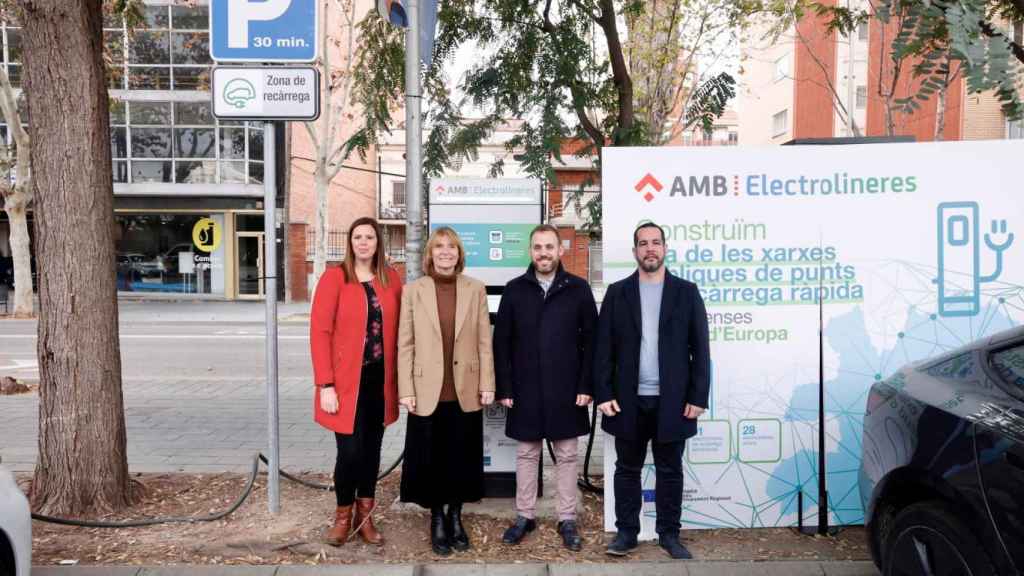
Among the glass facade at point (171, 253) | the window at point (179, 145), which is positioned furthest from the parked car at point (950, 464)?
the glass facade at point (171, 253)

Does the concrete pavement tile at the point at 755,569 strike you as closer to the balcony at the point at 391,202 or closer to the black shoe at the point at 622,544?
the black shoe at the point at 622,544

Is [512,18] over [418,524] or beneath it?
over

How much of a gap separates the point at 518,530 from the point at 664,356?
137cm

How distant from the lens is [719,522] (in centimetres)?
464

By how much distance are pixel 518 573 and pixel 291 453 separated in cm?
320

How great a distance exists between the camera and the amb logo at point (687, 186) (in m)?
4.56

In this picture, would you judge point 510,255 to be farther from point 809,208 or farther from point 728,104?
point 728,104

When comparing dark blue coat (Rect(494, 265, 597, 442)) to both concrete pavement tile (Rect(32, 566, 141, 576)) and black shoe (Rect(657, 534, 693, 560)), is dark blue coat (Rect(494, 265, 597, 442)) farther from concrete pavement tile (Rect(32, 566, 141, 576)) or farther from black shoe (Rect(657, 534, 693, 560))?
concrete pavement tile (Rect(32, 566, 141, 576))

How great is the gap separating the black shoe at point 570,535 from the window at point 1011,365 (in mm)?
2352

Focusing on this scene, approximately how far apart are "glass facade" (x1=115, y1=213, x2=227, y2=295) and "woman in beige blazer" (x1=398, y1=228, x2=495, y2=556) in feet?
80.7

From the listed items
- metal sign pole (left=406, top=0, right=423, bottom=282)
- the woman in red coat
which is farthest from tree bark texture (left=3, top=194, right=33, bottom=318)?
the woman in red coat

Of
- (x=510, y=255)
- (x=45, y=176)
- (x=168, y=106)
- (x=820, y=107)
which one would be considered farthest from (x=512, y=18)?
(x=820, y=107)

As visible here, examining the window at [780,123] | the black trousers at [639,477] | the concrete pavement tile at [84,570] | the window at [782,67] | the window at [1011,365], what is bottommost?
the concrete pavement tile at [84,570]

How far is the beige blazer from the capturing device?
4.29 meters
